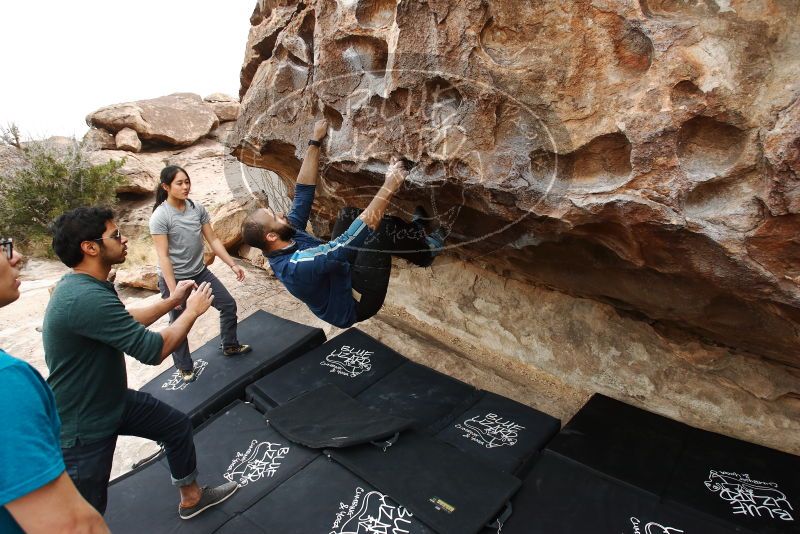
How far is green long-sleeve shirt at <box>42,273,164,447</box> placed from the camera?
182cm

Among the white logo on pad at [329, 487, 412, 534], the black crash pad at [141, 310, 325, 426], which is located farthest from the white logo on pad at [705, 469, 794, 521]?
the black crash pad at [141, 310, 325, 426]

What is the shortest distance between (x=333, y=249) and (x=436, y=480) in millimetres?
1344

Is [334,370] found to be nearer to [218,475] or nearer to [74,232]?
[218,475]

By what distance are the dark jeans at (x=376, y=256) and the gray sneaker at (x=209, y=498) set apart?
1.19m

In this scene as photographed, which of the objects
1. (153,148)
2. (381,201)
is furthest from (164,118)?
(381,201)

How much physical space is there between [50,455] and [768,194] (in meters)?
2.15

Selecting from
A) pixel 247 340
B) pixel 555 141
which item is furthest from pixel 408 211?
pixel 247 340

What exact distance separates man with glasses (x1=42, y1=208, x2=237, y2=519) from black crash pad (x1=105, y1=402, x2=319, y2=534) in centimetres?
51

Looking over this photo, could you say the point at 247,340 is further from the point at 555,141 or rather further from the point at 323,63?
the point at 555,141

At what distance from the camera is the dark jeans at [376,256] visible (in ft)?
8.01

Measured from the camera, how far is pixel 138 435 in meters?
2.27

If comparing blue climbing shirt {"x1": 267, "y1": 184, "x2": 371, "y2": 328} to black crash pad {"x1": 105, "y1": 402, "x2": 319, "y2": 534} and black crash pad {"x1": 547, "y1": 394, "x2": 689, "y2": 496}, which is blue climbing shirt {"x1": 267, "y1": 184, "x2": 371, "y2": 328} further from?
black crash pad {"x1": 547, "y1": 394, "x2": 689, "y2": 496}

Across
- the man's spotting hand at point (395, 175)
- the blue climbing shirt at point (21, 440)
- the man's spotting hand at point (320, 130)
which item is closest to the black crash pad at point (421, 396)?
the man's spotting hand at point (395, 175)

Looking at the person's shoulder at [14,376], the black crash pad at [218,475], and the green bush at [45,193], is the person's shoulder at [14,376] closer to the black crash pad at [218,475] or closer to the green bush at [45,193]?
the black crash pad at [218,475]
